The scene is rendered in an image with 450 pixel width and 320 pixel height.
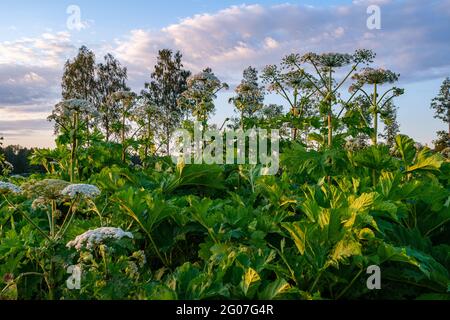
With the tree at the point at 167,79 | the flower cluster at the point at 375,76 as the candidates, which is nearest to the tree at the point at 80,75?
the tree at the point at 167,79

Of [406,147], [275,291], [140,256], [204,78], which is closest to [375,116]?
[406,147]

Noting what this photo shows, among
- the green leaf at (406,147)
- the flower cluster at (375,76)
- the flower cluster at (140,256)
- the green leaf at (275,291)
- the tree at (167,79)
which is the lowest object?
the green leaf at (275,291)

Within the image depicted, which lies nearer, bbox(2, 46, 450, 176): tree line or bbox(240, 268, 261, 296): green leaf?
bbox(240, 268, 261, 296): green leaf

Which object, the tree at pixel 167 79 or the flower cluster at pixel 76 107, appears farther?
the tree at pixel 167 79

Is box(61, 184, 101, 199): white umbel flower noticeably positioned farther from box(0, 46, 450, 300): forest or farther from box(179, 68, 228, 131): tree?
box(179, 68, 228, 131): tree

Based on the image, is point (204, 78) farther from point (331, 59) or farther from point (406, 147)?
point (406, 147)

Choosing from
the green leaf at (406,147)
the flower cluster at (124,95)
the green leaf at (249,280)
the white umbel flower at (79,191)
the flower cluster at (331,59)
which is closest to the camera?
the green leaf at (249,280)

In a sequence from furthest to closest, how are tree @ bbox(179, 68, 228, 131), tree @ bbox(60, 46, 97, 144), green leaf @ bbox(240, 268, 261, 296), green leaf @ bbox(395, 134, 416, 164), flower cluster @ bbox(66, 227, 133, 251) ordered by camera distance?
tree @ bbox(60, 46, 97, 144)
tree @ bbox(179, 68, 228, 131)
green leaf @ bbox(395, 134, 416, 164)
flower cluster @ bbox(66, 227, 133, 251)
green leaf @ bbox(240, 268, 261, 296)

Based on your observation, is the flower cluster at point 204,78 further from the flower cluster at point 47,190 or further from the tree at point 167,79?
the tree at point 167,79

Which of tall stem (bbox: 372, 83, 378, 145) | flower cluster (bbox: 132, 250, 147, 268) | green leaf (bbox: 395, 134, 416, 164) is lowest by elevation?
flower cluster (bbox: 132, 250, 147, 268)

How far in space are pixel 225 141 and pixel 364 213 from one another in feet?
16.3

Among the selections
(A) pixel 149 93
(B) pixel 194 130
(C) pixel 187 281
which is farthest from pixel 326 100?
(A) pixel 149 93

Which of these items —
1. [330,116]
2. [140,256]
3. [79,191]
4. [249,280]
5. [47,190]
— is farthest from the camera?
[330,116]

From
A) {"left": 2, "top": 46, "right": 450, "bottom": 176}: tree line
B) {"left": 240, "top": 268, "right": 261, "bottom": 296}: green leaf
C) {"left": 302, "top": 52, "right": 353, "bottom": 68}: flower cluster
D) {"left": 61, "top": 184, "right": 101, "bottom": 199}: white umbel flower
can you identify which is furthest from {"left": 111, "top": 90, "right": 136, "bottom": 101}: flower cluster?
{"left": 240, "top": 268, "right": 261, "bottom": 296}: green leaf
